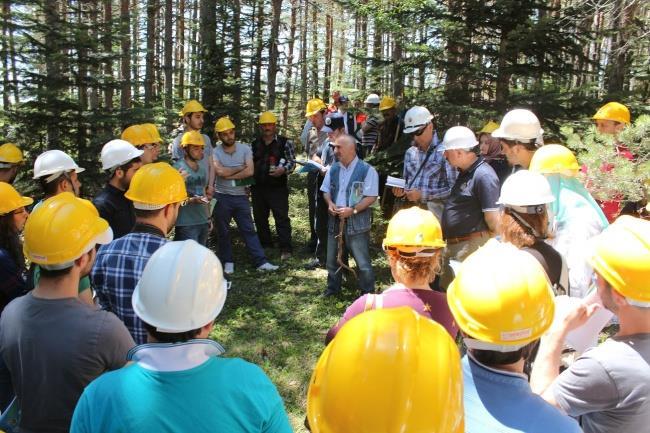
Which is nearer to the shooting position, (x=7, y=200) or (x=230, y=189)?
(x=7, y=200)

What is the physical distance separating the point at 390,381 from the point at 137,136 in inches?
194

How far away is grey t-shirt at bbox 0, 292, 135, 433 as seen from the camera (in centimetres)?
210

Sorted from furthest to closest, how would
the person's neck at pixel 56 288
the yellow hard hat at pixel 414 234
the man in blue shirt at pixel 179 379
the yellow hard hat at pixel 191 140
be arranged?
1. the yellow hard hat at pixel 191 140
2. the yellow hard hat at pixel 414 234
3. the person's neck at pixel 56 288
4. the man in blue shirt at pixel 179 379

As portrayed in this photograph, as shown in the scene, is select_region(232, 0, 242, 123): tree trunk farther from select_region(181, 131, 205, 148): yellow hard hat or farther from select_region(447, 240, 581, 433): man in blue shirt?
select_region(447, 240, 581, 433): man in blue shirt

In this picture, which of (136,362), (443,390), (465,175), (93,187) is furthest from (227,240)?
(443,390)

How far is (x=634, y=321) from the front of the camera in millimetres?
1948

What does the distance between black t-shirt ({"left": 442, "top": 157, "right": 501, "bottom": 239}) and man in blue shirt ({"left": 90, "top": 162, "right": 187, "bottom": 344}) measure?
2.64 m

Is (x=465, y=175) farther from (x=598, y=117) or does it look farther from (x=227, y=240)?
(x=227, y=240)

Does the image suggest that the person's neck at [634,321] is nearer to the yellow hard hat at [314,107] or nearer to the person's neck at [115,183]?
the person's neck at [115,183]

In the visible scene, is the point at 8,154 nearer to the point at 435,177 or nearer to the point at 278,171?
the point at 278,171

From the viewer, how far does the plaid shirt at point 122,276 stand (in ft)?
9.53

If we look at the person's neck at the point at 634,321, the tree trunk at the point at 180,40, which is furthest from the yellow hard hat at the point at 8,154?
the tree trunk at the point at 180,40

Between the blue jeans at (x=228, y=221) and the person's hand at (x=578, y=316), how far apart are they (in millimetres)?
5735

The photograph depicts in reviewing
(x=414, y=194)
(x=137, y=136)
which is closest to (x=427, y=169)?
(x=414, y=194)
